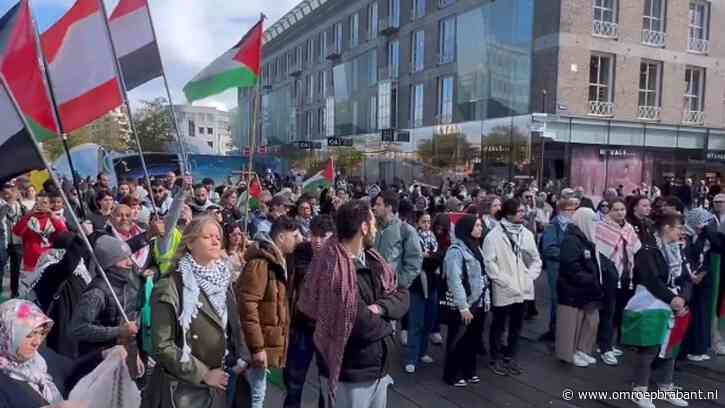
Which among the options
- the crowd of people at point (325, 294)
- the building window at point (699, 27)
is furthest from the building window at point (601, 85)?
the crowd of people at point (325, 294)

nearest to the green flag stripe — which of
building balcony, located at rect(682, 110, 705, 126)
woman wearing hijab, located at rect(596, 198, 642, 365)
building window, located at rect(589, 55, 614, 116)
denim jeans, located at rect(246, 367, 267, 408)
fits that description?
denim jeans, located at rect(246, 367, 267, 408)

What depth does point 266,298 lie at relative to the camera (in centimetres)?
390

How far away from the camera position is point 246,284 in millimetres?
3836

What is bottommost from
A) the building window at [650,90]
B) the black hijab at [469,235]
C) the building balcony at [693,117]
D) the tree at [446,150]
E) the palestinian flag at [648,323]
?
the palestinian flag at [648,323]

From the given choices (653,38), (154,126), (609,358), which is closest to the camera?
(609,358)

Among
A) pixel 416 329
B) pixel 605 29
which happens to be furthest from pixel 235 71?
pixel 605 29

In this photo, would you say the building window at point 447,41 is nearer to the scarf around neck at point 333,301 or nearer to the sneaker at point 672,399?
the sneaker at point 672,399

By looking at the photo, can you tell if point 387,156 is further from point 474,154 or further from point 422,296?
point 422,296

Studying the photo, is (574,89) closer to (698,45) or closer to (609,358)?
(698,45)

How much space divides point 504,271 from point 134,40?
4726 millimetres

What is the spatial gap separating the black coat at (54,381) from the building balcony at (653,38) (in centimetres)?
2550

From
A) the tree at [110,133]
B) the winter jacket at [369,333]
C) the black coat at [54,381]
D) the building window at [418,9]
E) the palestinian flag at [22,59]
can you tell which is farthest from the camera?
the tree at [110,133]

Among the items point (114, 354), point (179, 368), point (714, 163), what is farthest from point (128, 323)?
point (714, 163)

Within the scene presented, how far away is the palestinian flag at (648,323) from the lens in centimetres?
481
